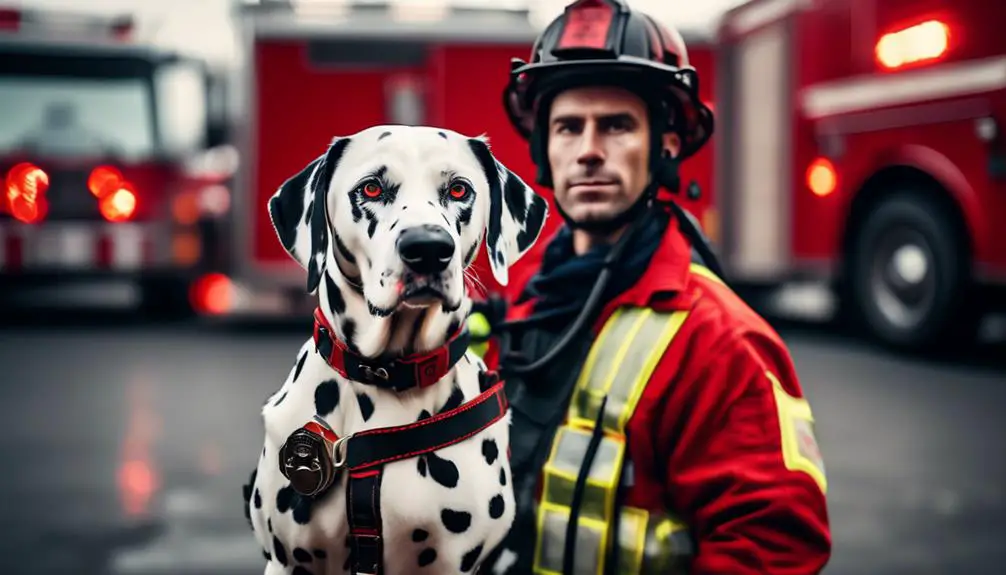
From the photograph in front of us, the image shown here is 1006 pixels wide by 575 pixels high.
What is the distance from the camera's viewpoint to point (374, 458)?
4.42 ft

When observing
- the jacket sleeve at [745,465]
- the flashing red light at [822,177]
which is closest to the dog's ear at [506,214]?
the jacket sleeve at [745,465]

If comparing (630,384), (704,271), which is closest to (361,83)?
(704,271)

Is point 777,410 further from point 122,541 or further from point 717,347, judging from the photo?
point 122,541

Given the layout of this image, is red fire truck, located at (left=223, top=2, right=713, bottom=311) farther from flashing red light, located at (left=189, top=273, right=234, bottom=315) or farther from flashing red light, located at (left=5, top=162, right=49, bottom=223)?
flashing red light, located at (left=189, top=273, right=234, bottom=315)

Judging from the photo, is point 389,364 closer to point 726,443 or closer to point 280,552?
point 280,552

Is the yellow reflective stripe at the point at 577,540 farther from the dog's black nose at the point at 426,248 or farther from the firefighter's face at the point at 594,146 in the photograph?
the dog's black nose at the point at 426,248

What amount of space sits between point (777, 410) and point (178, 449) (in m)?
4.64

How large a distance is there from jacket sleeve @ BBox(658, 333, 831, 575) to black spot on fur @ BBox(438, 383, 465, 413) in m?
0.56

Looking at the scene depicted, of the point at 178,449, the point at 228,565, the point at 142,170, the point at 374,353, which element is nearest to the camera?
the point at 374,353

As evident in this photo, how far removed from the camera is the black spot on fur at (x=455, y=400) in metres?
1.41

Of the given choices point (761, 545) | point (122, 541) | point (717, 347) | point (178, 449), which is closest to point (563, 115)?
point (717, 347)

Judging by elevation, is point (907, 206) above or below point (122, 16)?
below

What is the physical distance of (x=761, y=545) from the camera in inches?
70.1

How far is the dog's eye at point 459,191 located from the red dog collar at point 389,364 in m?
0.19
